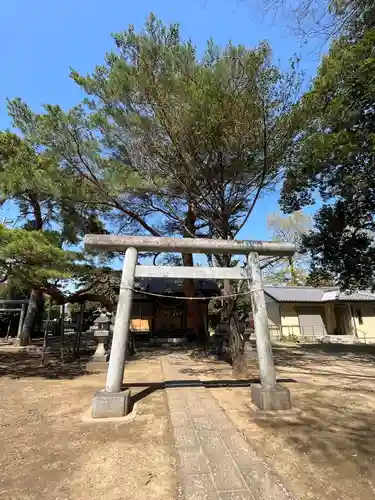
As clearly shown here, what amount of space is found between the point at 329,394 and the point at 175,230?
295 inches

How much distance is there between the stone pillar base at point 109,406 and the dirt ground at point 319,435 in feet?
5.10

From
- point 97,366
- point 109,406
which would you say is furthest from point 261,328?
point 97,366

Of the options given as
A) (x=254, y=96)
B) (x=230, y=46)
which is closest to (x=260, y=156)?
(x=254, y=96)

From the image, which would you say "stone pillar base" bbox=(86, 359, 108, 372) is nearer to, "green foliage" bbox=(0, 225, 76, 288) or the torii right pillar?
"green foliage" bbox=(0, 225, 76, 288)

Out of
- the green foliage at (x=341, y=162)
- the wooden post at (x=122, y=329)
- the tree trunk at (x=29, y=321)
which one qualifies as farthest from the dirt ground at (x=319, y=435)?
the tree trunk at (x=29, y=321)

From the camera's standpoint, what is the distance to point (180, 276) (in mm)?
5129

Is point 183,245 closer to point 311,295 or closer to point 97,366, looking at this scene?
point 97,366

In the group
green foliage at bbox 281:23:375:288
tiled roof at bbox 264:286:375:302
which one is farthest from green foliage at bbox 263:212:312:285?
green foliage at bbox 281:23:375:288

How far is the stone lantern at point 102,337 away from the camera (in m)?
9.23

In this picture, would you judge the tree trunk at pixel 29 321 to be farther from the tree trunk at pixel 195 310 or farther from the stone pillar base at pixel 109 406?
the stone pillar base at pixel 109 406

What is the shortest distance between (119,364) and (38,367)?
5.89 metres

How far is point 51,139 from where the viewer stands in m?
7.34

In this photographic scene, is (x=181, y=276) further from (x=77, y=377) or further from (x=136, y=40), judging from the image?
(x=136, y=40)

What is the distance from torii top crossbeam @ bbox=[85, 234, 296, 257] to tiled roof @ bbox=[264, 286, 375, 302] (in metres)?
16.3
